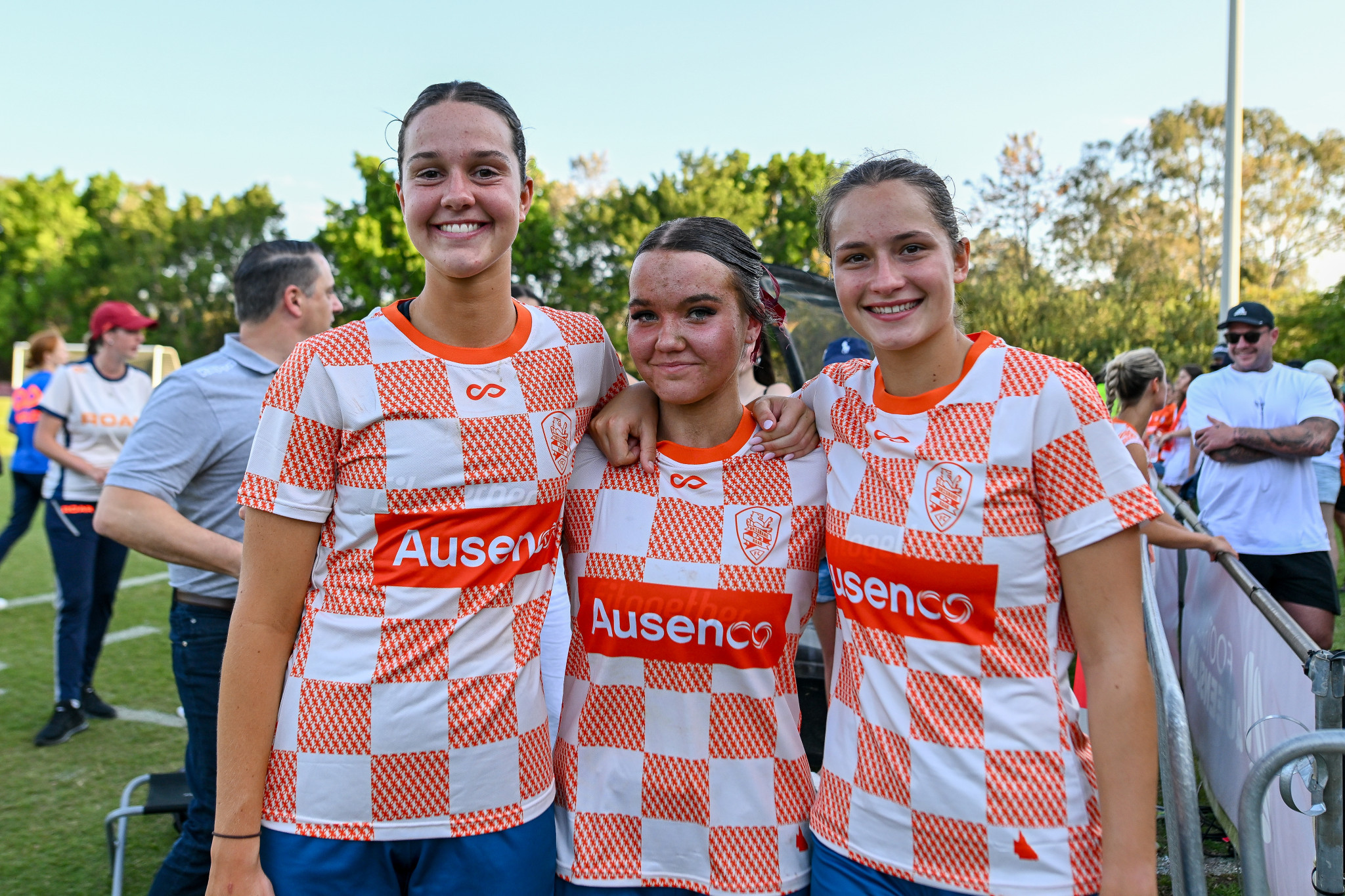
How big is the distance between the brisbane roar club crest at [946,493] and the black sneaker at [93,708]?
5.52 m

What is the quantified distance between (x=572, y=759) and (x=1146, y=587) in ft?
8.48

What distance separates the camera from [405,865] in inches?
68.8

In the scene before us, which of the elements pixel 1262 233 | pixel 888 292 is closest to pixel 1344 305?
pixel 1262 233

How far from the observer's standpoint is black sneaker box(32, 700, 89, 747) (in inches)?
199

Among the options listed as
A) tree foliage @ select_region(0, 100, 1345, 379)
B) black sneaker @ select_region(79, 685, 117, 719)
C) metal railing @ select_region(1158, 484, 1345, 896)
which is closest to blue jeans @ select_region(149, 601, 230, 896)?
metal railing @ select_region(1158, 484, 1345, 896)

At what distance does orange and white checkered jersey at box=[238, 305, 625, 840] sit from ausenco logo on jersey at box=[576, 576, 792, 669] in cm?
20

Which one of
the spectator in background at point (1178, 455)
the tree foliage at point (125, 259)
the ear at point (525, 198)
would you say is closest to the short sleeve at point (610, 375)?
the ear at point (525, 198)

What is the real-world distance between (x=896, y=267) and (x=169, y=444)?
89.4 inches

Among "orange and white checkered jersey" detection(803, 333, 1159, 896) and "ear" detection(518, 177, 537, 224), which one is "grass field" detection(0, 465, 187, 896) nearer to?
"ear" detection(518, 177, 537, 224)

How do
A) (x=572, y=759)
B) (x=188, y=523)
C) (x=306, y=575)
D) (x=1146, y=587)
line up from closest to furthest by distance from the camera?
1. (x=306, y=575)
2. (x=572, y=759)
3. (x=188, y=523)
4. (x=1146, y=587)

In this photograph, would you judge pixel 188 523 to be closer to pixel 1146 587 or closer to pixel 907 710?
pixel 907 710

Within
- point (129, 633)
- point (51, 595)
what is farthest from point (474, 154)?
point (51, 595)

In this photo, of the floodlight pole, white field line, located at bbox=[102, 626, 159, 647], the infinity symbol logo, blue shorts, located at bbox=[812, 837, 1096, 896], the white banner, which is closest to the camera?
blue shorts, located at bbox=[812, 837, 1096, 896]

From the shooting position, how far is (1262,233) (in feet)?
102
